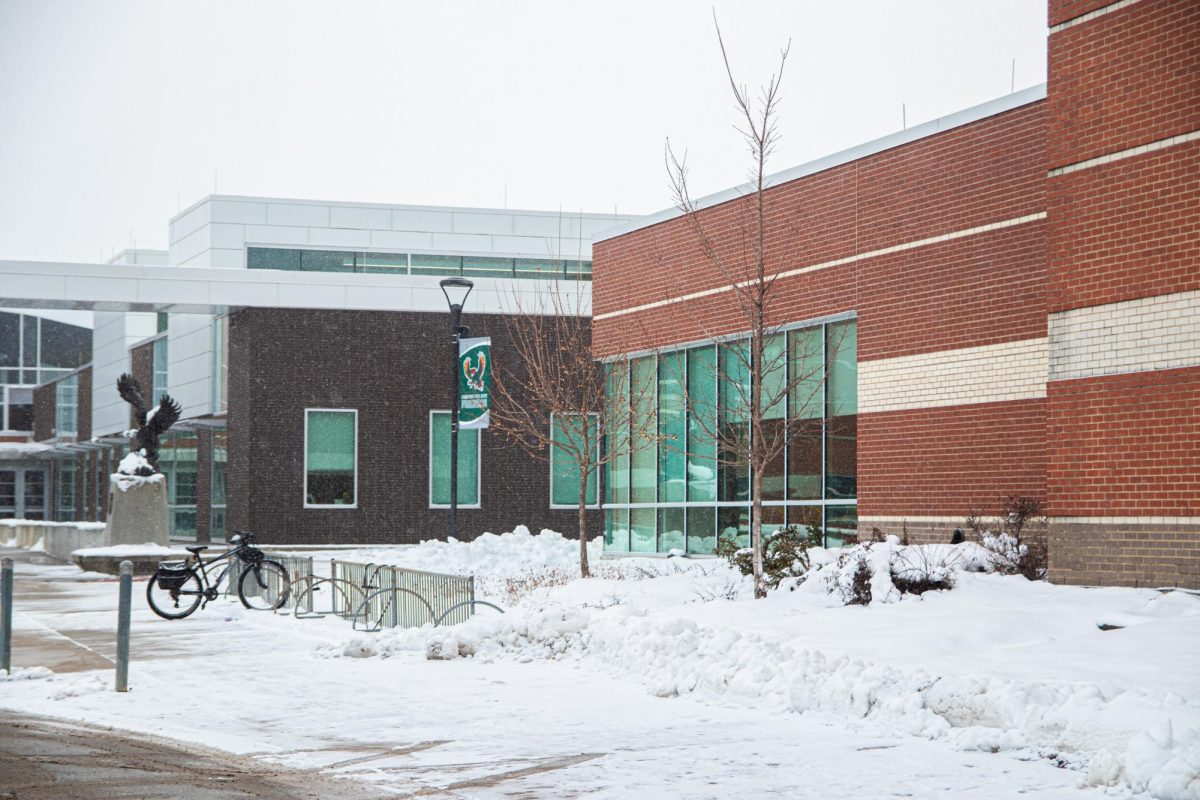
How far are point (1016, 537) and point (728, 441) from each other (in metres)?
5.57

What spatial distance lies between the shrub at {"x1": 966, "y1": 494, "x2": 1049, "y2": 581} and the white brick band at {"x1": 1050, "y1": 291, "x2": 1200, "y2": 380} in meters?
2.46

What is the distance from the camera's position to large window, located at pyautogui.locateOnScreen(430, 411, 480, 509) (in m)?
42.2

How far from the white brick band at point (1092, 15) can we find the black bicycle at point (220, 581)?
1344 cm

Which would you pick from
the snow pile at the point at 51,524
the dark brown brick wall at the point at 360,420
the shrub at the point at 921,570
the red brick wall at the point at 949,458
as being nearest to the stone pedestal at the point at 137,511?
the snow pile at the point at 51,524

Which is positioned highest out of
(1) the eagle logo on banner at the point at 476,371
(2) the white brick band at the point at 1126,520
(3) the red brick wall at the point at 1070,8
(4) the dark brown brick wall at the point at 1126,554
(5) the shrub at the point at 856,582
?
(3) the red brick wall at the point at 1070,8

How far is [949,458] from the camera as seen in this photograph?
66.1ft

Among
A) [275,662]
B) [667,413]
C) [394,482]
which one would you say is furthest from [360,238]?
[275,662]

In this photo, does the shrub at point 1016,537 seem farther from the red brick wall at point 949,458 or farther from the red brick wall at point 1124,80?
the red brick wall at point 1124,80

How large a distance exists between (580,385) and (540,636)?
10.6 metres

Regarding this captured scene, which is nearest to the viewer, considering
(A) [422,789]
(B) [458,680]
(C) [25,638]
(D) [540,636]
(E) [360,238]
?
(A) [422,789]

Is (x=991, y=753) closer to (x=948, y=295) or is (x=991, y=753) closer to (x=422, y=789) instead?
(x=422, y=789)

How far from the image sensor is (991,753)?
358 inches

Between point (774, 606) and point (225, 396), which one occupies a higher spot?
point (225, 396)

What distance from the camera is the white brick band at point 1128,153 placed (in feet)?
46.2
